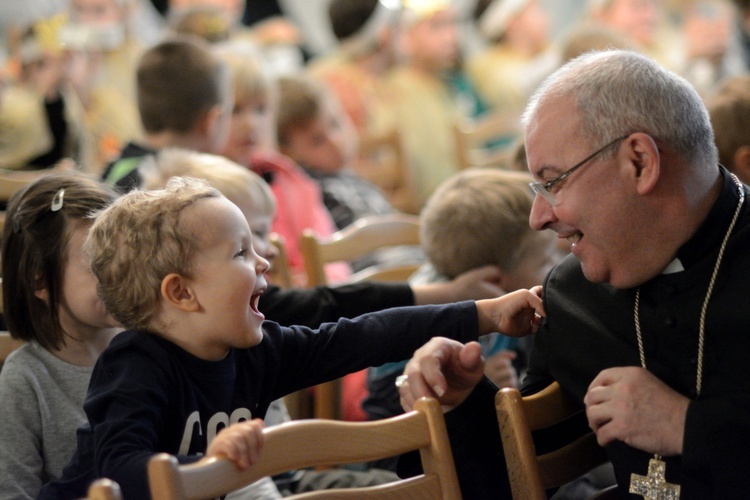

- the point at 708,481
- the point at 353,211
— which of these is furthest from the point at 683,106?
the point at 353,211

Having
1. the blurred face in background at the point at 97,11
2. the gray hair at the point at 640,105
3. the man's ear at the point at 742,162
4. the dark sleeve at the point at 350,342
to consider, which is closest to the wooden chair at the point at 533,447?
the dark sleeve at the point at 350,342

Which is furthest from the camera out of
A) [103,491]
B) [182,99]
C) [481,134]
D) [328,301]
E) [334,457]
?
[481,134]

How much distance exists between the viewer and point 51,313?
6.10ft

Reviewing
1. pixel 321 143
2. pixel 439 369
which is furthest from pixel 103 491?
pixel 321 143

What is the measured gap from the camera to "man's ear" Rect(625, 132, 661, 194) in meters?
1.52

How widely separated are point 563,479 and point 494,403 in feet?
0.55

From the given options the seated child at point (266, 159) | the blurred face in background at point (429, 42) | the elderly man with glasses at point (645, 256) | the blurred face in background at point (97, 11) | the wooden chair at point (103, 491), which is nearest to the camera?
the wooden chair at point (103, 491)

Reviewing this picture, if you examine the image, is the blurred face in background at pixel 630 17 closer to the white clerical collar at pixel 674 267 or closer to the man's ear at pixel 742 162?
the man's ear at pixel 742 162

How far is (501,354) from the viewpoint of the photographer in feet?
7.21

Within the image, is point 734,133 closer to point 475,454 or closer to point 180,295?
point 475,454

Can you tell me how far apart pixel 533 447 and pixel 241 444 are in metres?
0.55

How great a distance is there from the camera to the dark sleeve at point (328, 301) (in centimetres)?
207

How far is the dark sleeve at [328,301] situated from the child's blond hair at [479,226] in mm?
210

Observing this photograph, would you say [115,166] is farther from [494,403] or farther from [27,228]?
[494,403]
